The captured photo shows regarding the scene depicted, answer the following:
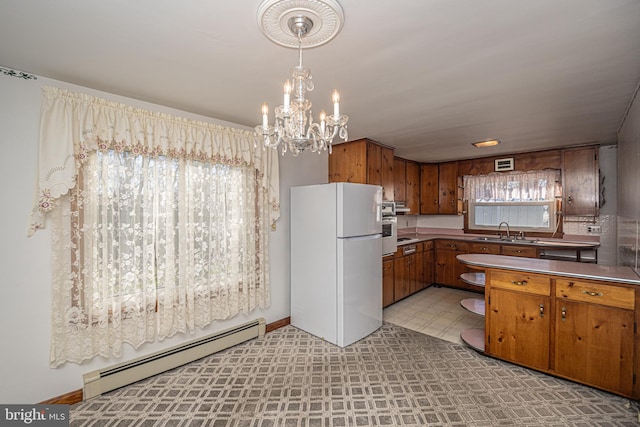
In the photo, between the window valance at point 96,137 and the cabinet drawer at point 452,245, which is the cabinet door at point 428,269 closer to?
the cabinet drawer at point 452,245

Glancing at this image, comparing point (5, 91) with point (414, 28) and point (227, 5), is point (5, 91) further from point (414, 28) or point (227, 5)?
point (414, 28)

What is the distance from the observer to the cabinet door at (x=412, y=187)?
530 cm

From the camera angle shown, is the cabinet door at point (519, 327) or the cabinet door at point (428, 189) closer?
the cabinet door at point (519, 327)

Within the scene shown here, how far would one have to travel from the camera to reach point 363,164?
3.74 metres

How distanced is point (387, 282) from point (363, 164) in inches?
67.9

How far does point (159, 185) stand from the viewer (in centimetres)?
252

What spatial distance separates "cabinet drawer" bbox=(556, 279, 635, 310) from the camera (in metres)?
2.09

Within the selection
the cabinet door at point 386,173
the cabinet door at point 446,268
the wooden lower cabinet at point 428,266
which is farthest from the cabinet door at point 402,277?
the cabinet door at point 386,173

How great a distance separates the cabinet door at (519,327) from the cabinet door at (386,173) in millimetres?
1923

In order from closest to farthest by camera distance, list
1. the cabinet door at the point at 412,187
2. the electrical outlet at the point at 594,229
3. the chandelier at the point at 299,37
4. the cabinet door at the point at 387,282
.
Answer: the chandelier at the point at 299,37 → the cabinet door at the point at 387,282 → the electrical outlet at the point at 594,229 → the cabinet door at the point at 412,187

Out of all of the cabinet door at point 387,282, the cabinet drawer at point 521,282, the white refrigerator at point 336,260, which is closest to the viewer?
the cabinet drawer at point 521,282

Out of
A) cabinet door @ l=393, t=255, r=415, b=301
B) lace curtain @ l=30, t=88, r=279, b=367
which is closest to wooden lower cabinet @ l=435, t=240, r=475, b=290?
cabinet door @ l=393, t=255, r=415, b=301

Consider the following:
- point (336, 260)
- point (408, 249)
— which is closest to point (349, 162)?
point (336, 260)

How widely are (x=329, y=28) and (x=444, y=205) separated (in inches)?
188
